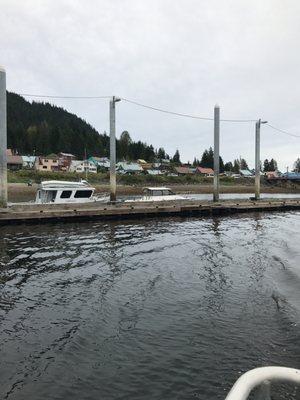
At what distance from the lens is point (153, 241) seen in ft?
70.4

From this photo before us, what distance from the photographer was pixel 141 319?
9.59 metres

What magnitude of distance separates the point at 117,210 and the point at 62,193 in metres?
5.37

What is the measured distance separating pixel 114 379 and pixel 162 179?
400ft

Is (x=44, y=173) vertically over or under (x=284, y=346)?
over

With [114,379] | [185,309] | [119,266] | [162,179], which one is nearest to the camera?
[114,379]

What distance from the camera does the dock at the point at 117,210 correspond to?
28094mm

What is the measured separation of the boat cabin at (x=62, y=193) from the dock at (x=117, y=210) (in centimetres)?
167

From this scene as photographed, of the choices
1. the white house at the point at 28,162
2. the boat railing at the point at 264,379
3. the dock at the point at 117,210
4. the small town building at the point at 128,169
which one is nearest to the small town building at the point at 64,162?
the white house at the point at 28,162

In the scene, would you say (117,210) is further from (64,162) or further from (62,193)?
(64,162)

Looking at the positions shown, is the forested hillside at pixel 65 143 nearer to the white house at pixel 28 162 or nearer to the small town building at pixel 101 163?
the small town building at pixel 101 163

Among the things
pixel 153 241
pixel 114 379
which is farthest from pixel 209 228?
pixel 114 379

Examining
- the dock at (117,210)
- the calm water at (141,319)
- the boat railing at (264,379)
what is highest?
the boat railing at (264,379)

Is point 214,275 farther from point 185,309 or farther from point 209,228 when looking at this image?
point 209,228

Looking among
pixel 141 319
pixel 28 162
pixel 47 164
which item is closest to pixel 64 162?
pixel 47 164
